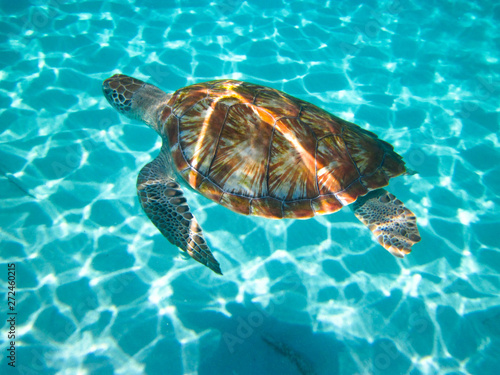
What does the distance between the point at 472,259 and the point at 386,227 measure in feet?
6.10

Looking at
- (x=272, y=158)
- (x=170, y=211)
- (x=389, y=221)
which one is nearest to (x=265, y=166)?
(x=272, y=158)

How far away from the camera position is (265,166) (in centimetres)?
332

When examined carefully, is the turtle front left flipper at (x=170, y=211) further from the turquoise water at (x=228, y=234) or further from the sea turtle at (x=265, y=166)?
the turquoise water at (x=228, y=234)

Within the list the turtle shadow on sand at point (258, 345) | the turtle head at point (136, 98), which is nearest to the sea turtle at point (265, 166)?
the turtle head at point (136, 98)

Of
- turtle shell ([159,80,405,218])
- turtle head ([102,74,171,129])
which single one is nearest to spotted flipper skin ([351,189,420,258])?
turtle shell ([159,80,405,218])

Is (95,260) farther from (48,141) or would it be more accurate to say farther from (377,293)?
(377,293)

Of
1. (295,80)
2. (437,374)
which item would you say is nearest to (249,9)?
(295,80)

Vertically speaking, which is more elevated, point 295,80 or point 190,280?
point 295,80

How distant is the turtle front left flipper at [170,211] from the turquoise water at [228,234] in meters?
0.69

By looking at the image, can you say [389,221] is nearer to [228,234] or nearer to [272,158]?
[272,158]

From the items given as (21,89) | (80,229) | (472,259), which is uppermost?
(21,89)

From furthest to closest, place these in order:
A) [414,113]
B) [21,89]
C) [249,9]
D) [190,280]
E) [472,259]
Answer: [249,9] < [414,113] < [21,89] < [472,259] < [190,280]

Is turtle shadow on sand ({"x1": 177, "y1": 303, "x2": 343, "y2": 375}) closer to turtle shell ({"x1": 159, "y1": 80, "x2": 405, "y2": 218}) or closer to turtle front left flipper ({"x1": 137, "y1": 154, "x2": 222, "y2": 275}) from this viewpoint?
turtle front left flipper ({"x1": 137, "y1": 154, "x2": 222, "y2": 275})

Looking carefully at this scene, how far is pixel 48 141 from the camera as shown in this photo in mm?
4773
